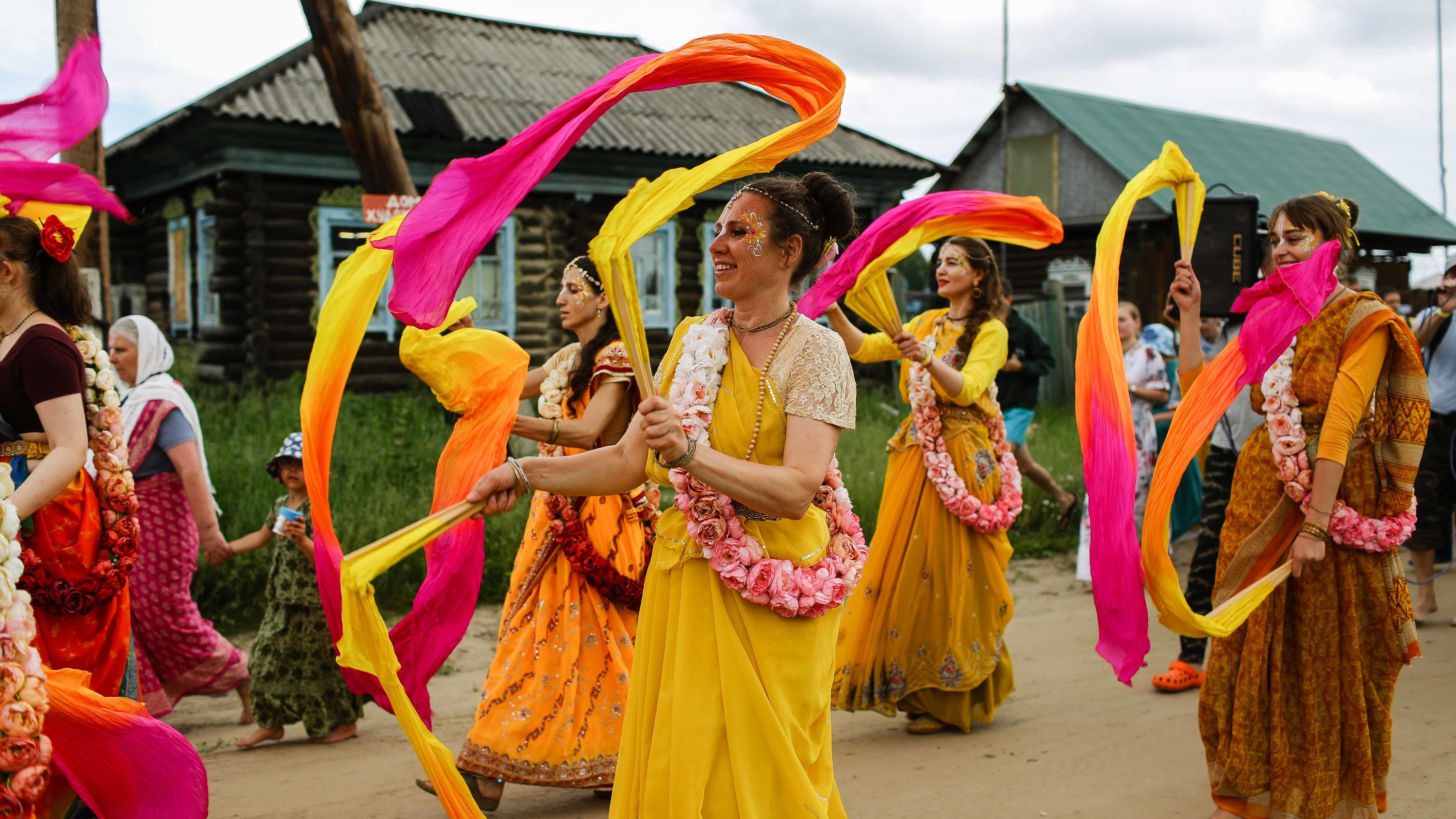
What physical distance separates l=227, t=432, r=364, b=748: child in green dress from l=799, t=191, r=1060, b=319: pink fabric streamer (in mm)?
2386

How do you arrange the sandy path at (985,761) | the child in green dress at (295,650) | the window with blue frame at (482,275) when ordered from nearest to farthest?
the sandy path at (985,761)
the child in green dress at (295,650)
the window with blue frame at (482,275)

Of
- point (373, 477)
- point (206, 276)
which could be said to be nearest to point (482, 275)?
point (206, 276)

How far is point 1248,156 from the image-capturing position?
25.7 meters

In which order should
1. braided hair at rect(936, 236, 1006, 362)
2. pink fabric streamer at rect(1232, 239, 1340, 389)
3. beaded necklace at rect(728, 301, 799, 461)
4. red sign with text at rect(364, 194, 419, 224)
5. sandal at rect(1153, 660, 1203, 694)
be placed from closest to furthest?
beaded necklace at rect(728, 301, 799, 461) → pink fabric streamer at rect(1232, 239, 1340, 389) → braided hair at rect(936, 236, 1006, 362) → sandal at rect(1153, 660, 1203, 694) → red sign with text at rect(364, 194, 419, 224)

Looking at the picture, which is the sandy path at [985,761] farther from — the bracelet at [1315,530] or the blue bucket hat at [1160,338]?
the blue bucket hat at [1160,338]

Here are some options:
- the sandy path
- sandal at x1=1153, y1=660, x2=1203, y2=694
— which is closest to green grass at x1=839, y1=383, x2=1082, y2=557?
sandal at x1=1153, y1=660, x2=1203, y2=694

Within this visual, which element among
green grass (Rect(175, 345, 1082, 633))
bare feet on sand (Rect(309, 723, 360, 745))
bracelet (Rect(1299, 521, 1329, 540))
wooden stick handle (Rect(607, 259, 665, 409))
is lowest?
bare feet on sand (Rect(309, 723, 360, 745))

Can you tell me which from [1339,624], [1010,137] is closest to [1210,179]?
[1010,137]

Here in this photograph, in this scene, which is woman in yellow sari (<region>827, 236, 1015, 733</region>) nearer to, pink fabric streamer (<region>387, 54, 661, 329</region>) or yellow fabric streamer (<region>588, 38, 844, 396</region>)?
yellow fabric streamer (<region>588, 38, 844, 396</region>)

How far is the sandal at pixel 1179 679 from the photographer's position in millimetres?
5652

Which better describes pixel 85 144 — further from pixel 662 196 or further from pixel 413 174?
pixel 413 174

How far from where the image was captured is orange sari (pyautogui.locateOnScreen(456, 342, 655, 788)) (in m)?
3.91

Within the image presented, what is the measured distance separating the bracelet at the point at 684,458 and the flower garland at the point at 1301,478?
2.33 m

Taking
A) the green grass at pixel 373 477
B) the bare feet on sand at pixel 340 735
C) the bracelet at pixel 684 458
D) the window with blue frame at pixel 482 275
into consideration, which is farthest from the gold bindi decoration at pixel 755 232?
the window with blue frame at pixel 482 275
